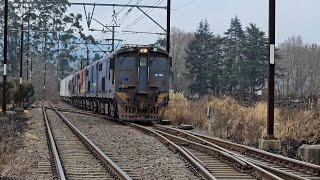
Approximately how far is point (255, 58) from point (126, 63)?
42580 mm

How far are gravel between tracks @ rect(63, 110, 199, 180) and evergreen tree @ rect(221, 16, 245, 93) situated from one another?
43355 mm

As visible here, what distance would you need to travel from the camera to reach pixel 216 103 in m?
27.8

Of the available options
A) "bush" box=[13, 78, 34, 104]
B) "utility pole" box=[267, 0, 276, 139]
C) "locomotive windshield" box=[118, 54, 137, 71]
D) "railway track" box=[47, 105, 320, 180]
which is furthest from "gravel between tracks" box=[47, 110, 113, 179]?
"bush" box=[13, 78, 34, 104]

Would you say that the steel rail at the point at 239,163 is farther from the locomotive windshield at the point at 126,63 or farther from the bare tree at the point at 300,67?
the bare tree at the point at 300,67

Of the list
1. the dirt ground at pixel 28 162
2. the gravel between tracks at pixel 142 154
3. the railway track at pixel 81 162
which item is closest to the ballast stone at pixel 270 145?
the gravel between tracks at pixel 142 154

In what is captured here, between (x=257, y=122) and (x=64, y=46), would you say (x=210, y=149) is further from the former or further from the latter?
(x=64, y=46)

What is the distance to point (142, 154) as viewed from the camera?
13.0 metres

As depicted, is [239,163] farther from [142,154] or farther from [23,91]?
[23,91]

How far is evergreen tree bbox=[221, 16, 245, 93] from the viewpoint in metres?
61.8

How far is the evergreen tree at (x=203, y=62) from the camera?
6819 cm

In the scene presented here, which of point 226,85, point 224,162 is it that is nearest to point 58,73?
point 226,85

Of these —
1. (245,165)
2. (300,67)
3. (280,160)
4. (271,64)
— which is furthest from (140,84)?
(300,67)

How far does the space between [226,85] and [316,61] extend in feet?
75.0

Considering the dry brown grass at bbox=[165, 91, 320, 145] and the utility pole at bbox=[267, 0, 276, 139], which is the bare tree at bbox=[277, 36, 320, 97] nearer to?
the dry brown grass at bbox=[165, 91, 320, 145]
